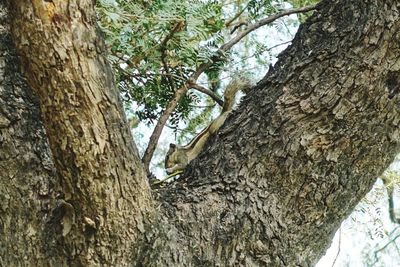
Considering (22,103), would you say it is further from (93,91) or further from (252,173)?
(252,173)

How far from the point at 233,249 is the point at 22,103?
0.36 meters

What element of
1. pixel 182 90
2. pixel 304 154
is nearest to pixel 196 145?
pixel 182 90

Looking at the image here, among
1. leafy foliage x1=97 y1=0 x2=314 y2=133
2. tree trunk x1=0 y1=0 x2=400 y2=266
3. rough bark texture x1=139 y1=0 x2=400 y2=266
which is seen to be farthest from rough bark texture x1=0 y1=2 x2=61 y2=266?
leafy foliage x1=97 y1=0 x2=314 y2=133

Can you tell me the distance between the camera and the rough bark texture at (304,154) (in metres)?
0.90

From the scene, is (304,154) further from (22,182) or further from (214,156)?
(22,182)

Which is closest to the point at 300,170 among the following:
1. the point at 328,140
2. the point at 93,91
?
the point at 328,140

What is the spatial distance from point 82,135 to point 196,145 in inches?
17.7

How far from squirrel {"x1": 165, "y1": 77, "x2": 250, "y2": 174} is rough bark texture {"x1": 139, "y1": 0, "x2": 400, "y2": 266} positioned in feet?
0.65

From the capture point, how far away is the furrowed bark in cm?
72

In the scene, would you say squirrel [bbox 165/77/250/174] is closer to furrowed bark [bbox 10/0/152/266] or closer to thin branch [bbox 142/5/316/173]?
thin branch [bbox 142/5/316/173]

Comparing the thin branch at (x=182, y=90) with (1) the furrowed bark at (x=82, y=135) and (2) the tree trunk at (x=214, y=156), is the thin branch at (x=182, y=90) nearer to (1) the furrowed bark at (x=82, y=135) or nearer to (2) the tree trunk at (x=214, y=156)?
(2) the tree trunk at (x=214, y=156)

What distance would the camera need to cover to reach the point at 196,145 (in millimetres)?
1171

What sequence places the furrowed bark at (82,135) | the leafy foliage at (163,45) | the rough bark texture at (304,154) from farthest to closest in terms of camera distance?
the leafy foliage at (163,45)
the rough bark texture at (304,154)
the furrowed bark at (82,135)


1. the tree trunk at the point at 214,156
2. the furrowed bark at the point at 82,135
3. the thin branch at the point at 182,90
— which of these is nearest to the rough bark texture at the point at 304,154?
the tree trunk at the point at 214,156
